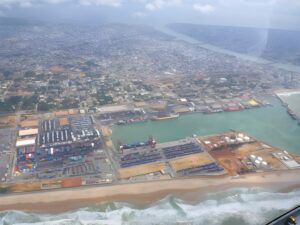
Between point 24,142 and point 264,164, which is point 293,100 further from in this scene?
point 24,142

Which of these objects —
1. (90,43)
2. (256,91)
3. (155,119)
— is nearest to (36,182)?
(155,119)

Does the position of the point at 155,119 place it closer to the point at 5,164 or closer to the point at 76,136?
the point at 76,136

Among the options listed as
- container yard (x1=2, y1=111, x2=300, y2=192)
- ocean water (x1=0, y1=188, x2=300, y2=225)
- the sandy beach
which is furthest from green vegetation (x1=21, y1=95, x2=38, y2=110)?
ocean water (x1=0, y1=188, x2=300, y2=225)

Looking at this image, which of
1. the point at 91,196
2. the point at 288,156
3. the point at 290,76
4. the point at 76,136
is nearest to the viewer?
the point at 91,196

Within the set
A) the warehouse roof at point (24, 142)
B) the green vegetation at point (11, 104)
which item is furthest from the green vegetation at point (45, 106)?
the warehouse roof at point (24, 142)

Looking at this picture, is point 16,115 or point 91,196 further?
point 16,115

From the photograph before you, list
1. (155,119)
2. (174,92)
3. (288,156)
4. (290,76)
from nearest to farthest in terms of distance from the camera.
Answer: (288,156)
(155,119)
(174,92)
(290,76)

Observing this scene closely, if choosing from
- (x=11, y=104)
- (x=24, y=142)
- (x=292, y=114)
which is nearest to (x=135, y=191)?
(x=24, y=142)
